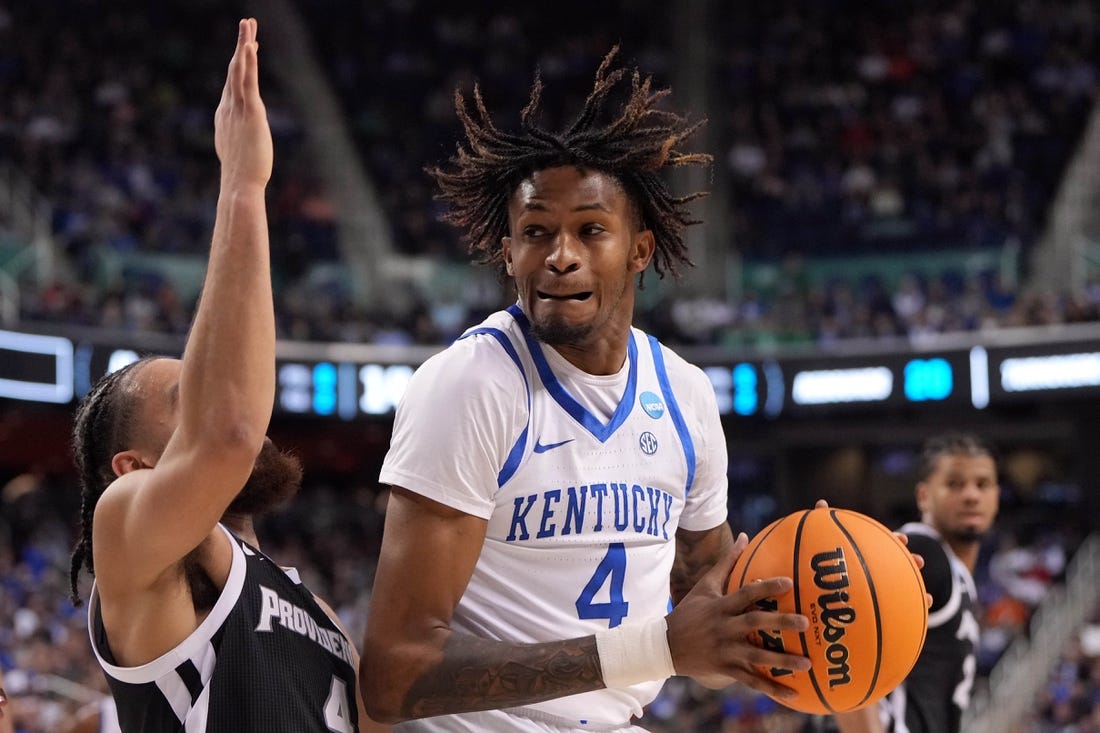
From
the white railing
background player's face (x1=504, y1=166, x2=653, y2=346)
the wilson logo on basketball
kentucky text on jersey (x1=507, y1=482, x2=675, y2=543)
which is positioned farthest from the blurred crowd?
the wilson logo on basketball

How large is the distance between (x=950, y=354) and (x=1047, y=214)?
358 centimetres

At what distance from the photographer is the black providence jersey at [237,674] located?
8.44 ft

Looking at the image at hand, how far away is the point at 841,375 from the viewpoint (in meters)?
15.1

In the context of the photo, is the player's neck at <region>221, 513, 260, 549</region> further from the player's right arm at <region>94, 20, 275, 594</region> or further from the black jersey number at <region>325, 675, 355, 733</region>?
the player's right arm at <region>94, 20, 275, 594</region>

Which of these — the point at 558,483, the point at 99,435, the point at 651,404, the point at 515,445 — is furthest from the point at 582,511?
the point at 99,435

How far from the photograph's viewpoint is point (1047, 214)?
56.0ft

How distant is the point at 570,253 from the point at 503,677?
922 millimetres

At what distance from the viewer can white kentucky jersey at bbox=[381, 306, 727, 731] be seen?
9.69ft

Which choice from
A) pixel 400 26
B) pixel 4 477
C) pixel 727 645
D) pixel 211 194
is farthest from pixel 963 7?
pixel 727 645

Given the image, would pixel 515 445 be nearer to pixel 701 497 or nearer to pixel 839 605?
pixel 701 497

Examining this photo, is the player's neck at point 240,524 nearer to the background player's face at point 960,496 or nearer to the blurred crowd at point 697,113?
the background player's face at point 960,496

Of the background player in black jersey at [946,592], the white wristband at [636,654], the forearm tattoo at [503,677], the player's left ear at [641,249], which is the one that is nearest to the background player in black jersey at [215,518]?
the forearm tattoo at [503,677]

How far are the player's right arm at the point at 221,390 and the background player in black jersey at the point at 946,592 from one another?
9.61ft

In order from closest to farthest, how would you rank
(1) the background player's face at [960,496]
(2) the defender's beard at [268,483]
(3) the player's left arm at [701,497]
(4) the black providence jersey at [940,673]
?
(2) the defender's beard at [268,483] → (3) the player's left arm at [701,497] → (4) the black providence jersey at [940,673] → (1) the background player's face at [960,496]
